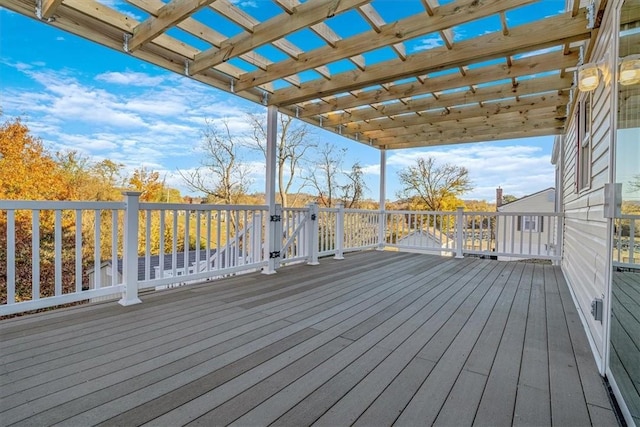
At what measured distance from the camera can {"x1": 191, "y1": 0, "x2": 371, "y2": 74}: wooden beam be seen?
7.97 ft

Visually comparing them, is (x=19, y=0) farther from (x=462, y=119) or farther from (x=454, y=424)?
(x=462, y=119)

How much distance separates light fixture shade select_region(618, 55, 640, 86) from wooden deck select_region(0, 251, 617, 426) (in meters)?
1.43

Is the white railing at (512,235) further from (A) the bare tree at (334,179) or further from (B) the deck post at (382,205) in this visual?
(A) the bare tree at (334,179)

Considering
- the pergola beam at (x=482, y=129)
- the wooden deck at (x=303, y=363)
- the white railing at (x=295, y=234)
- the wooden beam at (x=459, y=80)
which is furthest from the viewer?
the pergola beam at (x=482, y=129)

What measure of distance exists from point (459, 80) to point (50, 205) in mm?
4166

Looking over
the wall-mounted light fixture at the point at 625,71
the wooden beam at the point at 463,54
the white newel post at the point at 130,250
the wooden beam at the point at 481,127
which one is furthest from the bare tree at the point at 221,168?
the wall-mounted light fixture at the point at 625,71

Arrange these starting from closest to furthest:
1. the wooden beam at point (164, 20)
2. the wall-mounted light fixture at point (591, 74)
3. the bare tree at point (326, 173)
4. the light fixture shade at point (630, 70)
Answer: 1. the light fixture shade at point (630, 70)
2. the wall-mounted light fixture at point (591, 74)
3. the wooden beam at point (164, 20)
4. the bare tree at point (326, 173)

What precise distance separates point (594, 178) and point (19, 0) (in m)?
4.41

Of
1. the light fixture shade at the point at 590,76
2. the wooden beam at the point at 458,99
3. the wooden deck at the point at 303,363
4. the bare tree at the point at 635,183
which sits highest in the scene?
the wooden beam at the point at 458,99

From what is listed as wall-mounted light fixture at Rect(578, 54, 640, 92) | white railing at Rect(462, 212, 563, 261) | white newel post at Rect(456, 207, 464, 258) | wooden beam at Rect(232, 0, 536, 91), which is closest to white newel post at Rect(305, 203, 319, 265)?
wooden beam at Rect(232, 0, 536, 91)

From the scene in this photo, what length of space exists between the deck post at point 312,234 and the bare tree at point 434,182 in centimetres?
912

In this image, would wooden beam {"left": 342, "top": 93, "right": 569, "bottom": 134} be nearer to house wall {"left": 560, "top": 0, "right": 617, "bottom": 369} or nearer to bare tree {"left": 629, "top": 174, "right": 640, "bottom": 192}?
house wall {"left": 560, "top": 0, "right": 617, "bottom": 369}

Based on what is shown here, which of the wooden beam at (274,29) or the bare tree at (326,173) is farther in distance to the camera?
the bare tree at (326,173)

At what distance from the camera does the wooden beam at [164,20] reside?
238 cm
